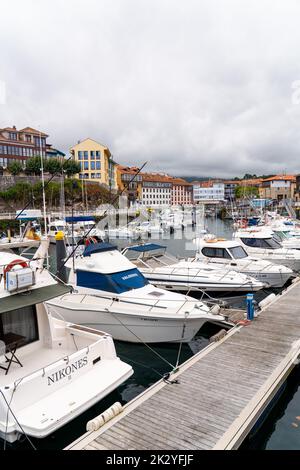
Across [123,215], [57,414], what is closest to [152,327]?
[57,414]

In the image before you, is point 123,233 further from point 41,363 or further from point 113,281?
point 41,363

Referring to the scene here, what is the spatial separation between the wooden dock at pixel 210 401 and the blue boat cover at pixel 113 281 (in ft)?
11.7

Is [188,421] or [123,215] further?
[123,215]

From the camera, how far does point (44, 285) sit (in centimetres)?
757

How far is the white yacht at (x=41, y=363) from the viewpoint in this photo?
19.2 feet

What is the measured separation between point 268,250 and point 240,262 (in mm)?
4095

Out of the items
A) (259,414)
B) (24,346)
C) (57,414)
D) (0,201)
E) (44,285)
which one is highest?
(0,201)

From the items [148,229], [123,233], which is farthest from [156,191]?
[123,233]

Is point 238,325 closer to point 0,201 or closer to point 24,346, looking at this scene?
point 24,346

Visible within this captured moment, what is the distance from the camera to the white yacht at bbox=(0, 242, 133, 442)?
5.87 m

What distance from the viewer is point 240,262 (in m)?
17.5

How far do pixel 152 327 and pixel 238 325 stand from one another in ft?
9.16

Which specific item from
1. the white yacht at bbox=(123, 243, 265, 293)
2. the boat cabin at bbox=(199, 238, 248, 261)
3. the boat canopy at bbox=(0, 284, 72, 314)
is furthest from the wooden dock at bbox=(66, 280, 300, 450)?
the boat cabin at bbox=(199, 238, 248, 261)

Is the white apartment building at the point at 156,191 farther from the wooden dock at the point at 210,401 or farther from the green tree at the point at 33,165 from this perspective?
the wooden dock at the point at 210,401
